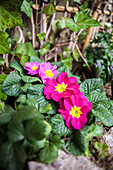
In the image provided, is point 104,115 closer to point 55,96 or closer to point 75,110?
point 75,110

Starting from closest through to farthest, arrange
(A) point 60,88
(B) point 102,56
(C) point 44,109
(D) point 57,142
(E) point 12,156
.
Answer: (E) point 12,156, (D) point 57,142, (C) point 44,109, (A) point 60,88, (B) point 102,56

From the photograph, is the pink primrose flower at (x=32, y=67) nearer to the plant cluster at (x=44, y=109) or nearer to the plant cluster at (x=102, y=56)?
the plant cluster at (x=44, y=109)

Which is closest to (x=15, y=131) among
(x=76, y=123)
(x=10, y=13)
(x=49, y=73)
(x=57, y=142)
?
(x=57, y=142)

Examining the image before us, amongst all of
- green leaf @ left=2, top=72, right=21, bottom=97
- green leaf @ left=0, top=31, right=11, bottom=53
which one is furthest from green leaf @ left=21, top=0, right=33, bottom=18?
green leaf @ left=2, top=72, right=21, bottom=97

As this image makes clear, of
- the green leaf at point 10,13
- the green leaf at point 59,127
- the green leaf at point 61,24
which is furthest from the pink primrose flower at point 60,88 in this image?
the green leaf at point 61,24

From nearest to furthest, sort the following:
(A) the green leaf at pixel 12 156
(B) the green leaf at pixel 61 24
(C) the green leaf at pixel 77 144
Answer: (A) the green leaf at pixel 12 156, (C) the green leaf at pixel 77 144, (B) the green leaf at pixel 61 24

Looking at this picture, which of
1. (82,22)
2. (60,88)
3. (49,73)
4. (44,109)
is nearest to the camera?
(44,109)

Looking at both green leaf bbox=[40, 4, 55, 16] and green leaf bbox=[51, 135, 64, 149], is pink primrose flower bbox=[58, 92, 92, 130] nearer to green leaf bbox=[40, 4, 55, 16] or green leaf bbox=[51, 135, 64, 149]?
green leaf bbox=[51, 135, 64, 149]
